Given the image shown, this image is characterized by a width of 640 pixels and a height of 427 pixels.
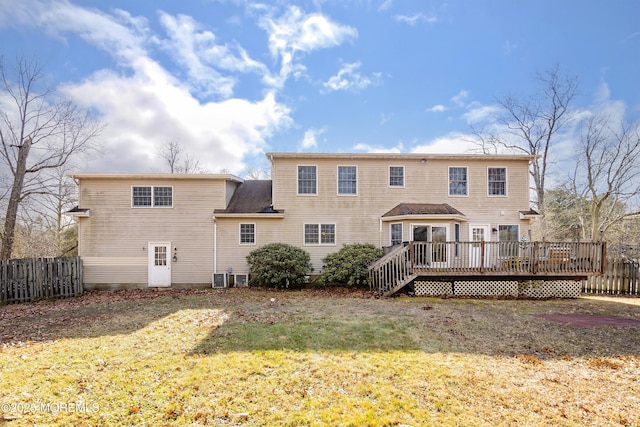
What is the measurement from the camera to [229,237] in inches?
560

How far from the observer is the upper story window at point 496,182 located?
1455 cm

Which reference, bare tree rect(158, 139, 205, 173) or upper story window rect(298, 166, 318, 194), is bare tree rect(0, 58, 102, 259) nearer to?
bare tree rect(158, 139, 205, 173)

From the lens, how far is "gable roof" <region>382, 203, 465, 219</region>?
12.9 metres

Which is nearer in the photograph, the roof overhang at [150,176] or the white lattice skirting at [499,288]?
the white lattice skirting at [499,288]

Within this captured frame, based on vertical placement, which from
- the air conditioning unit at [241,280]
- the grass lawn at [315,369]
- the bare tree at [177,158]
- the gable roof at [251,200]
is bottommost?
the air conditioning unit at [241,280]

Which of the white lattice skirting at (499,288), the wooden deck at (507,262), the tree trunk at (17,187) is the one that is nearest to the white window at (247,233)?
the wooden deck at (507,262)

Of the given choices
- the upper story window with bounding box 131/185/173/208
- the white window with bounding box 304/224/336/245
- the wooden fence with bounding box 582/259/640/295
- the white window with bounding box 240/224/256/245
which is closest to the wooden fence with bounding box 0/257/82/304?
the upper story window with bounding box 131/185/173/208

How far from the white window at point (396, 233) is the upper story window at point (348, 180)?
244 centimetres

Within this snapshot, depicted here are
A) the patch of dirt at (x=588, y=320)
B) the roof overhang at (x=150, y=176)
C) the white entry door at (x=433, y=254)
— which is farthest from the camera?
the roof overhang at (x=150, y=176)

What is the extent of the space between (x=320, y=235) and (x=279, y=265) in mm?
2433

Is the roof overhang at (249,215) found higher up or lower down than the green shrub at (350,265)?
higher up

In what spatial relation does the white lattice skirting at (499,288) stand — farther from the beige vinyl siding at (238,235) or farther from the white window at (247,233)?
the white window at (247,233)

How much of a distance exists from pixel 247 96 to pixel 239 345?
15.9 m

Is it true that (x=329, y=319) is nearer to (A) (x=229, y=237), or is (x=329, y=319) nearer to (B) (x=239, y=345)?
(B) (x=239, y=345)
